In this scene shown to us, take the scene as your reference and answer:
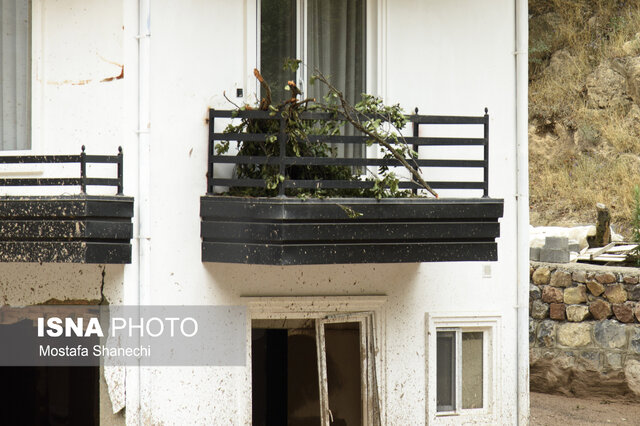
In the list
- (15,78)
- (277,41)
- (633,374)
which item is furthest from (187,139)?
(633,374)

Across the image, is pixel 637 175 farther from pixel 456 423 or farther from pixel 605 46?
pixel 456 423

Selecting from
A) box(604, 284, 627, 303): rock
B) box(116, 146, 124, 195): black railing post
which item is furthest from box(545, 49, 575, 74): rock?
box(116, 146, 124, 195): black railing post

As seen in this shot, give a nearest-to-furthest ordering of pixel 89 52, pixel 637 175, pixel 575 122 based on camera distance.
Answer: pixel 89 52
pixel 637 175
pixel 575 122

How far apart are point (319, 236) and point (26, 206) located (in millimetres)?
2469

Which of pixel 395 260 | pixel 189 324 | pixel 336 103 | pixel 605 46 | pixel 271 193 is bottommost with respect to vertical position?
pixel 189 324

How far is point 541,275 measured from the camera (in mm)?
13703

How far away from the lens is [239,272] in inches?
342

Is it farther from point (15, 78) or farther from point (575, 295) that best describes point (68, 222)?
point (575, 295)

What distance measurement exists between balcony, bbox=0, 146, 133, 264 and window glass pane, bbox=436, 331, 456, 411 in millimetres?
3291

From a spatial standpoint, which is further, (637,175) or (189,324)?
(637,175)

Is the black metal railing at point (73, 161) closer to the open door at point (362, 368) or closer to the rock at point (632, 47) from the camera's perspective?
the open door at point (362, 368)

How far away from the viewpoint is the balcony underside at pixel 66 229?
7832mm

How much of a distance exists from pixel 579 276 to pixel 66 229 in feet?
26.1

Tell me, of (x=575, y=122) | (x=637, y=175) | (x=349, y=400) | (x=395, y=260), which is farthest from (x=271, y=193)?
(x=575, y=122)
